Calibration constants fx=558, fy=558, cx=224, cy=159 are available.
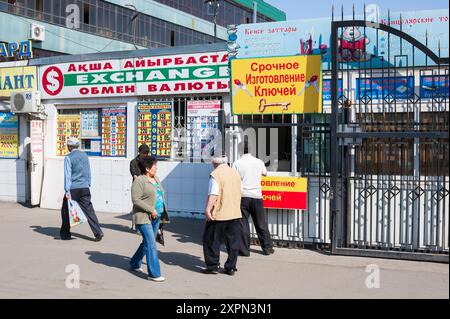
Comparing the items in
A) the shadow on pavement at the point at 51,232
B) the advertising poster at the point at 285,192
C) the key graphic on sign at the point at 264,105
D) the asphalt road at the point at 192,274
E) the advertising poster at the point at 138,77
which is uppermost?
the advertising poster at the point at 138,77

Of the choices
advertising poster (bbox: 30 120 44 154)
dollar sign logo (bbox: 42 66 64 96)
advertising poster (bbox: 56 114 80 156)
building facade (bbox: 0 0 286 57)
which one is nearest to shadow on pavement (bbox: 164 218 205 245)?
advertising poster (bbox: 56 114 80 156)

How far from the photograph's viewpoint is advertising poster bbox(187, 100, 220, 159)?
1167 centimetres

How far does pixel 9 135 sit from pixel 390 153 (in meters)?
10.3

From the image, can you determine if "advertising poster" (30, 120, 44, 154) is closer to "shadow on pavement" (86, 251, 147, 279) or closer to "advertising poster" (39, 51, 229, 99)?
"advertising poster" (39, 51, 229, 99)

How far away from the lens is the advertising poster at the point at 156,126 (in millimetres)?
12141

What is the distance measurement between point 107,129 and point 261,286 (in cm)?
731

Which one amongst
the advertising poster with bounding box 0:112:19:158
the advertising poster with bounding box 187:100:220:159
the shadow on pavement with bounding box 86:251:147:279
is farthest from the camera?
the advertising poster with bounding box 0:112:19:158

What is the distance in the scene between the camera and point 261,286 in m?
6.77

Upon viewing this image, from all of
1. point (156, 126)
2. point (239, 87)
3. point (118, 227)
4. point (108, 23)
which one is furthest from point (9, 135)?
point (108, 23)

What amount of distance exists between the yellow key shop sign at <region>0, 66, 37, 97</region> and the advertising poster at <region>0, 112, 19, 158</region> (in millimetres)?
607

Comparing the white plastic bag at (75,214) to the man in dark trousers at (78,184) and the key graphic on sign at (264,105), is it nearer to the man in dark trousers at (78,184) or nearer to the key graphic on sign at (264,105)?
the man in dark trousers at (78,184)

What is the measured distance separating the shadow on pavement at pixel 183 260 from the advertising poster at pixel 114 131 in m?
4.67

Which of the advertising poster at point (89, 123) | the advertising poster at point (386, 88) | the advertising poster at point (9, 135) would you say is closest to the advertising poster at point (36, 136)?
the advertising poster at point (9, 135)

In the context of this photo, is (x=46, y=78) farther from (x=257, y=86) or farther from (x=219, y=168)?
(x=219, y=168)
